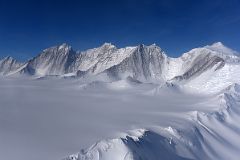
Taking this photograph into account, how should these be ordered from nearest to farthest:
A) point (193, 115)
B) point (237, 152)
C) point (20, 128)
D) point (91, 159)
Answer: point (91, 159) → point (20, 128) → point (237, 152) → point (193, 115)

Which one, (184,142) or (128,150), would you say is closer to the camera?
(128,150)

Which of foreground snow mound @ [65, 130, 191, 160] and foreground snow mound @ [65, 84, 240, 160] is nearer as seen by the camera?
foreground snow mound @ [65, 130, 191, 160]

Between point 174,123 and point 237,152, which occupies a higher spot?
point 174,123

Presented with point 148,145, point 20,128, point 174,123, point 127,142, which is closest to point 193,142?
point 174,123

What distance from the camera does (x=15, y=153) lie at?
84.3 meters

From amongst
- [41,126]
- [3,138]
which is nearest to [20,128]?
[41,126]

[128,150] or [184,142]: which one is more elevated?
[128,150]

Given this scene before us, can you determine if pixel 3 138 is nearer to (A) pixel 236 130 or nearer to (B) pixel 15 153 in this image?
(B) pixel 15 153

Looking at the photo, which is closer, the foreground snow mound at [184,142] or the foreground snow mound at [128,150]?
the foreground snow mound at [128,150]

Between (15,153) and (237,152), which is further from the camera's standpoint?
(237,152)

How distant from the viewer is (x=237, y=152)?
444 ft

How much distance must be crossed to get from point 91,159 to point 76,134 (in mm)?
30017

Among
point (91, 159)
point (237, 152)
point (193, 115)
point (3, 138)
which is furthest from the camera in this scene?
point (193, 115)

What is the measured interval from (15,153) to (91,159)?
16.8m
